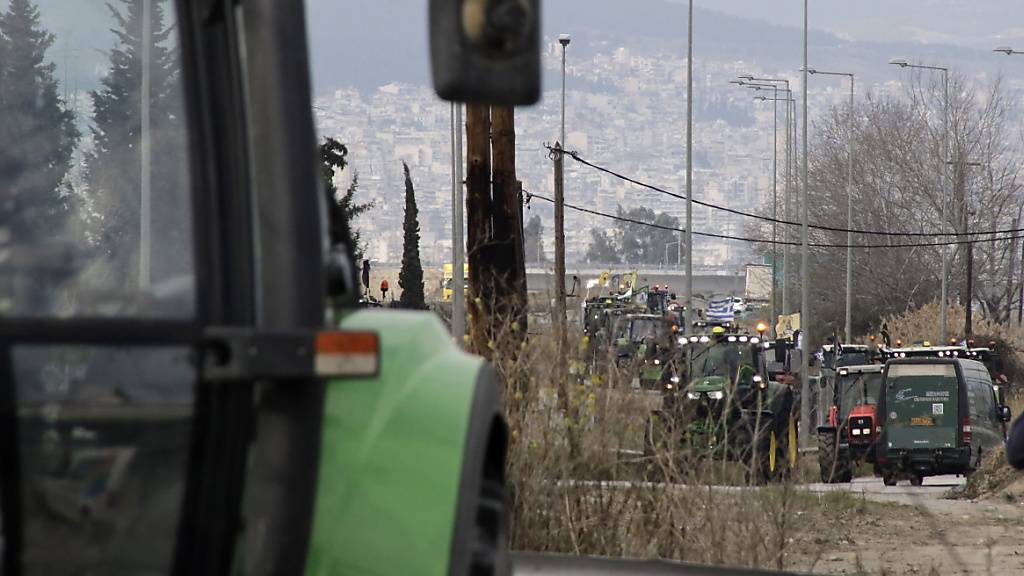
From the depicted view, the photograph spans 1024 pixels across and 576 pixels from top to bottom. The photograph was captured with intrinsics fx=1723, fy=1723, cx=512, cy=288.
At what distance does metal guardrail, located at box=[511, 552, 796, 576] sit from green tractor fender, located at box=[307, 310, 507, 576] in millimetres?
3935

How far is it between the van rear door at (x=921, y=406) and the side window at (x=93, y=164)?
27.1 metres

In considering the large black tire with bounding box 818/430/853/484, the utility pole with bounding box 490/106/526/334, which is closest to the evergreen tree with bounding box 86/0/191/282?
the utility pole with bounding box 490/106/526/334

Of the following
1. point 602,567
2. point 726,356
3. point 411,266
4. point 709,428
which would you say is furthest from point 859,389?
point 602,567

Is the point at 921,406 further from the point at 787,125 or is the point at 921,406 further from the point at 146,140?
the point at 787,125

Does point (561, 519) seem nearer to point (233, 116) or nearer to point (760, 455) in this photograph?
point (760, 455)

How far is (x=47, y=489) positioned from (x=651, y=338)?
994 cm

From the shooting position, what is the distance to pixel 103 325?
10.8 ft

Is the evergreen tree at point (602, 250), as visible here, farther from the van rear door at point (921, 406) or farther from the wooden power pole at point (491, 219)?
Answer: the wooden power pole at point (491, 219)

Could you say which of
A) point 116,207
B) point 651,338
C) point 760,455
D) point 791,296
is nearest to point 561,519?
point 760,455

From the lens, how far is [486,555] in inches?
177

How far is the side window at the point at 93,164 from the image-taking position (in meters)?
3.33

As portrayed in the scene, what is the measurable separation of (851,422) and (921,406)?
6.49ft

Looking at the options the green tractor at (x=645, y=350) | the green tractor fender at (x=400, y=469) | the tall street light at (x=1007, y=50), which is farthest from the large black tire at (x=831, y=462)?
the tall street light at (x=1007, y=50)

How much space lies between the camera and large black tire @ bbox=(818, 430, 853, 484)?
19.7 metres
